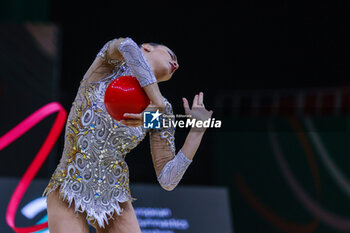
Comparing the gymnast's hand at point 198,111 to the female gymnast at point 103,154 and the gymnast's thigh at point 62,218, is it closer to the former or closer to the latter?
the female gymnast at point 103,154

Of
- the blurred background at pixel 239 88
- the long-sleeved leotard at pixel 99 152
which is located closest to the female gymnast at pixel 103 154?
the long-sleeved leotard at pixel 99 152

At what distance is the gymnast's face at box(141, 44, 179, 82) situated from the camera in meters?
1.78

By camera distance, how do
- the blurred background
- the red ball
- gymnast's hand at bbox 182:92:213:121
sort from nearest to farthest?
the red ball, gymnast's hand at bbox 182:92:213:121, the blurred background

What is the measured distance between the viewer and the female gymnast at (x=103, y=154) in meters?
1.70

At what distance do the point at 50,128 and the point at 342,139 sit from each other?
1761mm

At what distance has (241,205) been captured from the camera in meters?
3.29

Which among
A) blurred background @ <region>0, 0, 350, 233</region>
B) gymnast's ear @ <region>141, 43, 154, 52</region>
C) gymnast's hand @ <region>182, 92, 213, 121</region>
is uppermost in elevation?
gymnast's ear @ <region>141, 43, 154, 52</region>

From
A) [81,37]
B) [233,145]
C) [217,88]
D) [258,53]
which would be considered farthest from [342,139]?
[81,37]

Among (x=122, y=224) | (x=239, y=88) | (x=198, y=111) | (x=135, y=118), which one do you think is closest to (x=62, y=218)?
(x=122, y=224)

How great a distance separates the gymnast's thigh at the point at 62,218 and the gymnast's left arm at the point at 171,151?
31 centimetres

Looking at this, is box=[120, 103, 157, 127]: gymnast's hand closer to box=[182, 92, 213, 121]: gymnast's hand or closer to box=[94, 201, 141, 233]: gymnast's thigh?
box=[182, 92, 213, 121]: gymnast's hand

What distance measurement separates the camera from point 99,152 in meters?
1.73

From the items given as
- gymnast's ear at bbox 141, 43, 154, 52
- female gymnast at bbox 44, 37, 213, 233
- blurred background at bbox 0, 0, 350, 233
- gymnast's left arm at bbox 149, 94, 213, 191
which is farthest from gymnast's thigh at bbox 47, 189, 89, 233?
gymnast's ear at bbox 141, 43, 154, 52

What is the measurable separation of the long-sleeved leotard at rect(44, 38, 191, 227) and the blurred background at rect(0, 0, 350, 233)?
182 millimetres
